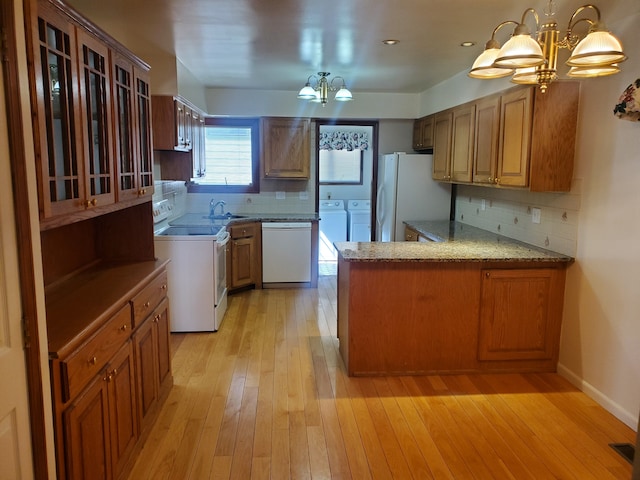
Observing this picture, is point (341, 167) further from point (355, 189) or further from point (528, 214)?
point (528, 214)

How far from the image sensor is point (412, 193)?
5.63m

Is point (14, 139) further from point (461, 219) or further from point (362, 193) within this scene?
point (362, 193)

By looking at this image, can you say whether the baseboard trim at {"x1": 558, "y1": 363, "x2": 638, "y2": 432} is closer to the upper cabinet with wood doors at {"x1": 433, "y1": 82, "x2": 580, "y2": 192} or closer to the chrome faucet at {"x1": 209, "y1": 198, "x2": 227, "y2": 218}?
the upper cabinet with wood doors at {"x1": 433, "y1": 82, "x2": 580, "y2": 192}

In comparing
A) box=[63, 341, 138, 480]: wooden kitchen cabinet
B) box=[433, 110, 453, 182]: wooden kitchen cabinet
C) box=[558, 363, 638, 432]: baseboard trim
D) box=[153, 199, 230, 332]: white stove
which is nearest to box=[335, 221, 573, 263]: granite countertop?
box=[558, 363, 638, 432]: baseboard trim

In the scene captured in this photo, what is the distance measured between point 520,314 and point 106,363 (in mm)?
2732

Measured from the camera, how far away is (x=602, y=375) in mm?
3043

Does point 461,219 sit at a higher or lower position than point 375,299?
higher

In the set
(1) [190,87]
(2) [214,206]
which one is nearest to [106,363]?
(1) [190,87]

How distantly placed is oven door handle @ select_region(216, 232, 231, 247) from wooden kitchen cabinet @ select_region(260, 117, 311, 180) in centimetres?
124

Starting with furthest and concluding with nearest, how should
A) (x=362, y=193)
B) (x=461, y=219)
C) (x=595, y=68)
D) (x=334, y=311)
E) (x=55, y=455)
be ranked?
(x=362, y=193), (x=461, y=219), (x=334, y=311), (x=595, y=68), (x=55, y=455)

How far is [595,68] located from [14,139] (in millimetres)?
2364

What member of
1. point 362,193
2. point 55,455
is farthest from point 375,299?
point 362,193

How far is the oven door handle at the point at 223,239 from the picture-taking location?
4.38 m

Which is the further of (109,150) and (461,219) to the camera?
(461,219)
